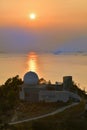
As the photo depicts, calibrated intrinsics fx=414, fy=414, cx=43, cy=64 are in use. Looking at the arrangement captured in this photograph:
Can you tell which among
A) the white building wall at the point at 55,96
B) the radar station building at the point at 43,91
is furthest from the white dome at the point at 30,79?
the white building wall at the point at 55,96

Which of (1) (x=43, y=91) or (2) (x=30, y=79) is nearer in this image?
(1) (x=43, y=91)

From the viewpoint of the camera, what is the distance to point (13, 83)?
42375 millimetres

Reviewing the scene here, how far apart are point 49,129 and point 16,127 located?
7.02 ft

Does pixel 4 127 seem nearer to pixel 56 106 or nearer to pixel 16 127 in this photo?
pixel 16 127

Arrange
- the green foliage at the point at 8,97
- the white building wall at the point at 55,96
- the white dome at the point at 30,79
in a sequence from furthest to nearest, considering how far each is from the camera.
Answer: the white dome at the point at 30,79 → the white building wall at the point at 55,96 → the green foliage at the point at 8,97

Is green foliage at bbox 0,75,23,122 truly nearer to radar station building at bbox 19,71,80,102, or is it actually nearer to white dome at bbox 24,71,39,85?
radar station building at bbox 19,71,80,102

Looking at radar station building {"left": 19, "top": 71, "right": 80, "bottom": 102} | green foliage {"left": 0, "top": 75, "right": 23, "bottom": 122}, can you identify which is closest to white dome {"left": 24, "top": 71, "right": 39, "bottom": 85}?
radar station building {"left": 19, "top": 71, "right": 80, "bottom": 102}

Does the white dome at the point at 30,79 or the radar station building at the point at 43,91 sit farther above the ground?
the white dome at the point at 30,79

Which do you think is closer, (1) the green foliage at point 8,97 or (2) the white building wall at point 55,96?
(1) the green foliage at point 8,97

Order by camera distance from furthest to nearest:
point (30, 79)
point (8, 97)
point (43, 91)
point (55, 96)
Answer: point (30, 79), point (43, 91), point (55, 96), point (8, 97)

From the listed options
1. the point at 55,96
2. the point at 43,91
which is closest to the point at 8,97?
the point at 43,91

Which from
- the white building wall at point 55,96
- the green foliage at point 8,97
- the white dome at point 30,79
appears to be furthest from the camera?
the white dome at point 30,79

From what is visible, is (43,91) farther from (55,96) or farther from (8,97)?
(8,97)

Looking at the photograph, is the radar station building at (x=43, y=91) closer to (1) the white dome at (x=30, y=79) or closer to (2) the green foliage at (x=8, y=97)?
(1) the white dome at (x=30, y=79)
